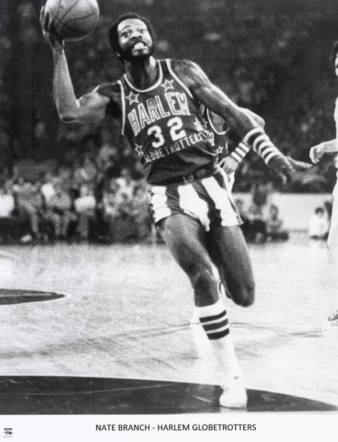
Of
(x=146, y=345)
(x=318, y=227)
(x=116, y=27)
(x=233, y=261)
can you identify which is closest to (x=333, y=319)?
(x=146, y=345)

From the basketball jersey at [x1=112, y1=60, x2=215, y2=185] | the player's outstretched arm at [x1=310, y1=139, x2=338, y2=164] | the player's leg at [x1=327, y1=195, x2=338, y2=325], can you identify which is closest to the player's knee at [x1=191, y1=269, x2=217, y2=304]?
the basketball jersey at [x1=112, y1=60, x2=215, y2=185]

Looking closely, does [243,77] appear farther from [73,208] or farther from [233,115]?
[233,115]

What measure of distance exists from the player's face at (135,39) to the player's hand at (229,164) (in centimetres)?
130

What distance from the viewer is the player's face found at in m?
3.17

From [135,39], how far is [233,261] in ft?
3.43

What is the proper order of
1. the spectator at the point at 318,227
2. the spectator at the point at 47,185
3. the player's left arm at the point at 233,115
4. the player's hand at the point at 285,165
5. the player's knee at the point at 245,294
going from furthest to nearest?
the spectator at the point at 47,185, the spectator at the point at 318,227, the player's knee at the point at 245,294, the player's left arm at the point at 233,115, the player's hand at the point at 285,165

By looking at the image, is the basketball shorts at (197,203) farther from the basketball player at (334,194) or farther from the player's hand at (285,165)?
the basketball player at (334,194)

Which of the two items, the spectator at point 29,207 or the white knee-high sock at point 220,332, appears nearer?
the white knee-high sock at point 220,332

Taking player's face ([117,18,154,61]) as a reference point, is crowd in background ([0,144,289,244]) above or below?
below

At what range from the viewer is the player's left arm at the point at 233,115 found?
9.60ft
